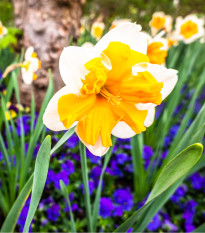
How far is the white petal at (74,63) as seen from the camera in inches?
18.2

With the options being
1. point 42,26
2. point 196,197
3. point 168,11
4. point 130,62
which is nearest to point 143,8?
point 168,11

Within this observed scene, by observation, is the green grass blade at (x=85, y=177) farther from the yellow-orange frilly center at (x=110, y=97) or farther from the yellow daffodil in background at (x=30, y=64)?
the yellow daffodil in background at (x=30, y=64)

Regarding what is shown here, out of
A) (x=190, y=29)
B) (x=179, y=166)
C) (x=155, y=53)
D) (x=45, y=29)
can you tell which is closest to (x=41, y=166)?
(x=179, y=166)

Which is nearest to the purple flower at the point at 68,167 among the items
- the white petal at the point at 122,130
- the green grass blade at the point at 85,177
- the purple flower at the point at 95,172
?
the purple flower at the point at 95,172

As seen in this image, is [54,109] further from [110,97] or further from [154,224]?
[154,224]

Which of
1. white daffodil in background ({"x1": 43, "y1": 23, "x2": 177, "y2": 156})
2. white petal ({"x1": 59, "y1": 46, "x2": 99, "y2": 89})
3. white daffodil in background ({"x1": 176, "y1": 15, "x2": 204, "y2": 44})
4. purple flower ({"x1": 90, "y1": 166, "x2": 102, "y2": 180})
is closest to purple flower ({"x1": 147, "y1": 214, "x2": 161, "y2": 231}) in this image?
purple flower ({"x1": 90, "y1": 166, "x2": 102, "y2": 180})

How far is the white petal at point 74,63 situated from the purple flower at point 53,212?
718 millimetres

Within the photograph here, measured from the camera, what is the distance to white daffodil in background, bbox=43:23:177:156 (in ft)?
1.51

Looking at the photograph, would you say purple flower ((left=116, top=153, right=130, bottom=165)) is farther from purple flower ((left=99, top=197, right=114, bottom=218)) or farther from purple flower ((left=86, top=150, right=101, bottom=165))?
purple flower ((left=99, top=197, right=114, bottom=218))

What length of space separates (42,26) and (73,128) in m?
1.49

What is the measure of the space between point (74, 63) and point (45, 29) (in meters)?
1.46

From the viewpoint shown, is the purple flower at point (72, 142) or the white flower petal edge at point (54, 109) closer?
the white flower petal edge at point (54, 109)

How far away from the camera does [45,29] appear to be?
1.77m

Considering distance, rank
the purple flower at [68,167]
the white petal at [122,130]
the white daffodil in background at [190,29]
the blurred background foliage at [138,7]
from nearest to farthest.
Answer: the white petal at [122,130] → the purple flower at [68,167] → the white daffodil in background at [190,29] → the blurred background foliage at [138,7]
